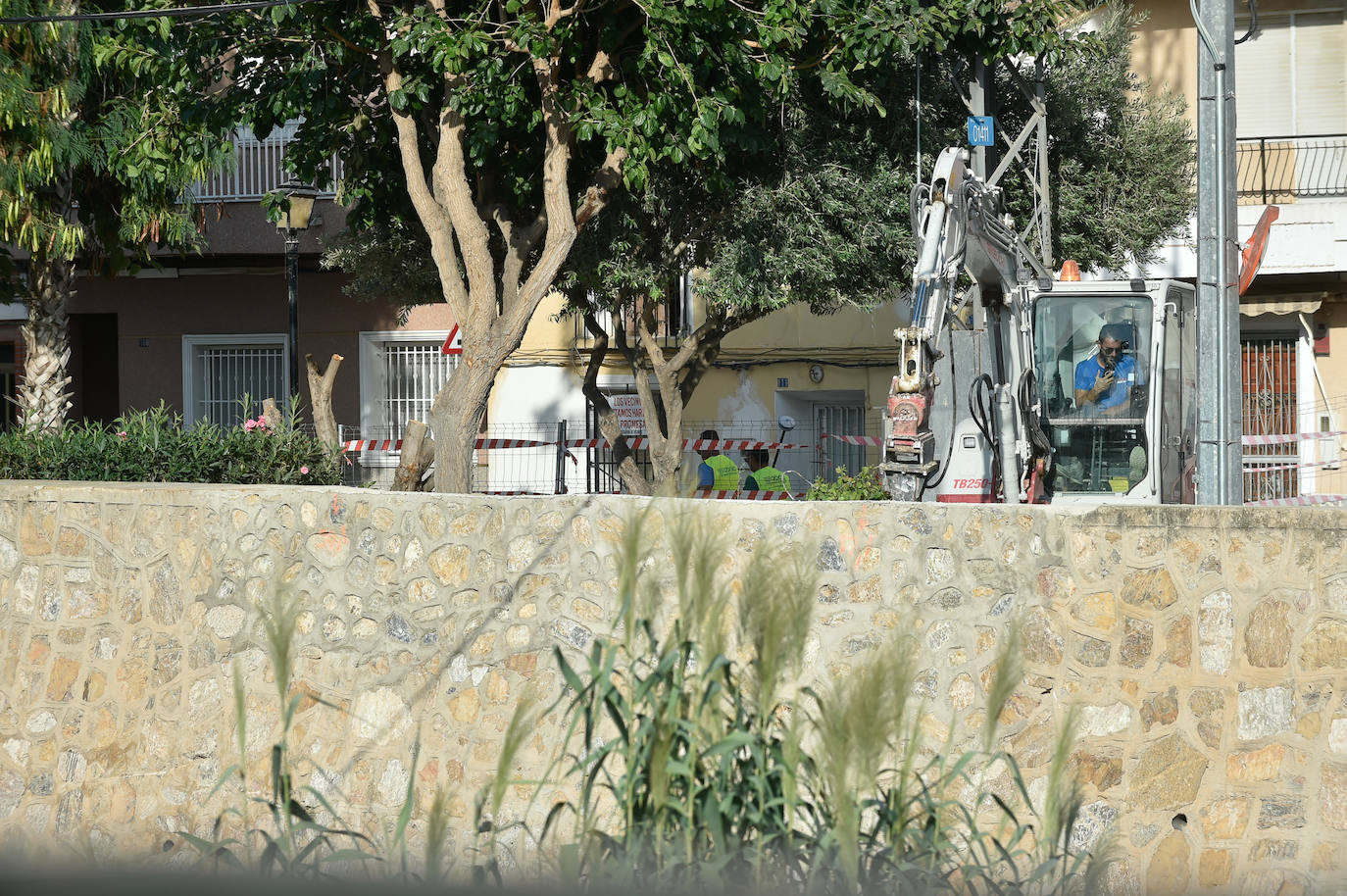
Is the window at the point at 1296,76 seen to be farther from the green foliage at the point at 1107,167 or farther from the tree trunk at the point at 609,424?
the tree trunk at the point at 609,424

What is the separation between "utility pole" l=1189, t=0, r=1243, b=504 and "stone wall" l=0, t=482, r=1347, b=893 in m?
2.01

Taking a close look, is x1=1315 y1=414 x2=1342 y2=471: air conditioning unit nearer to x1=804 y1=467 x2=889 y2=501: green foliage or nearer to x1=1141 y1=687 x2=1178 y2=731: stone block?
x1=804 y1=467 x2=889 y2=501: green foliage

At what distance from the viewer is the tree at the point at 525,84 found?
36.8 feet

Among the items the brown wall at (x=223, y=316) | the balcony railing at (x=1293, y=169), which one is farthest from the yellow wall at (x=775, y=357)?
the balcony railing at (x=1293, y=169)

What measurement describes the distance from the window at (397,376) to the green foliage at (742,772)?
18654mm

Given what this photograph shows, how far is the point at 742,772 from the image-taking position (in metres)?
3.55

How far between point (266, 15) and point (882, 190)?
6.29 m

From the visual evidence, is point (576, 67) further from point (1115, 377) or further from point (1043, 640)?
point (1043, 640)

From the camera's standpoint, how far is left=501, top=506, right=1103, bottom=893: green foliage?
3.23 metres

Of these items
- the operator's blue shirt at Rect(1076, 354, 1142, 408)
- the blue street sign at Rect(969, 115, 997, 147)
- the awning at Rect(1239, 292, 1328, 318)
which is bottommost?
the operator's blue shirt at Rect(1076, 354, 1142, 408)

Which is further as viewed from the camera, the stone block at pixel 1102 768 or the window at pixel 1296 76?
the window at pixel 1296 76

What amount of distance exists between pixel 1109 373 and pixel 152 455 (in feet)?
26.0

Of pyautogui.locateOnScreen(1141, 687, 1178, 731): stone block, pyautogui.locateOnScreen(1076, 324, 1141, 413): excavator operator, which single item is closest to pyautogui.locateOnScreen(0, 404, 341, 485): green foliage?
pyautogui.locateOnScreen(1141, 687, 1178, 731): stone block

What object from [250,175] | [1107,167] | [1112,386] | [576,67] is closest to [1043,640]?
[1112,386]
